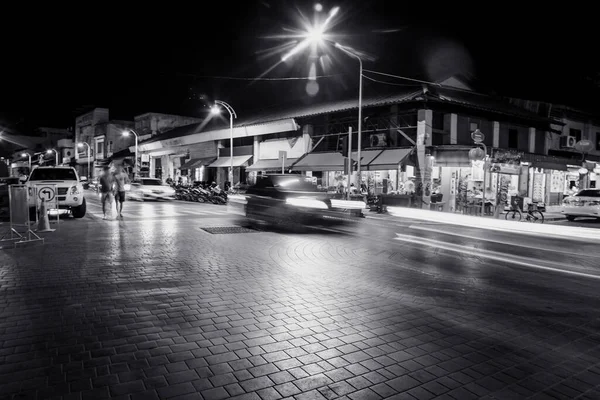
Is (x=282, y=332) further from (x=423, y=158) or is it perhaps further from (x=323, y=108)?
(x=323, y=108)

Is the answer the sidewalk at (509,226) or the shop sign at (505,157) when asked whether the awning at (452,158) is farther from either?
the sidewalk at (509,226)

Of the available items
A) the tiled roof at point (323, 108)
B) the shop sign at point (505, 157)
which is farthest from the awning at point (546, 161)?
the tiled roof at point (323, 108)

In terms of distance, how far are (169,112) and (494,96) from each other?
44708 mm

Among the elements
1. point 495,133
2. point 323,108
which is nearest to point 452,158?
point 495,133

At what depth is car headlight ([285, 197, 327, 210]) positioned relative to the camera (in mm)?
12898

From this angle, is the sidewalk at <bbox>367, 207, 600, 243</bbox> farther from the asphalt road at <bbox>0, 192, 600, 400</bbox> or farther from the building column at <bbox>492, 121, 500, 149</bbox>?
the building column at <bbox>492, 121, 500, 149</bbox>

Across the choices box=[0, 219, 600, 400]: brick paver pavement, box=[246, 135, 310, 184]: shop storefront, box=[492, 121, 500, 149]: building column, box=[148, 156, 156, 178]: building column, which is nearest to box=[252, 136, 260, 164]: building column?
box=[246, 135, 310, 184]: shop storefront

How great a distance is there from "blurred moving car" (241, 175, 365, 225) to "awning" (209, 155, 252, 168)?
22.4m

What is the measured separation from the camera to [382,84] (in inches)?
1185

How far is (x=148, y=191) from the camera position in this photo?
25.5 m

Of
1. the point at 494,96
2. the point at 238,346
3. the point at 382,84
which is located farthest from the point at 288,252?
the point at 494,96

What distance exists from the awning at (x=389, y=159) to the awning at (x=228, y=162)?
49.2ft

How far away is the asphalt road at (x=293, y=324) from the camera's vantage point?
10.8 ft

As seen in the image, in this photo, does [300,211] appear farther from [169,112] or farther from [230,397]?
[169,112]
